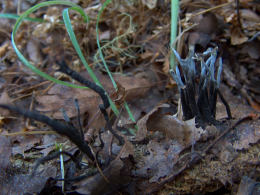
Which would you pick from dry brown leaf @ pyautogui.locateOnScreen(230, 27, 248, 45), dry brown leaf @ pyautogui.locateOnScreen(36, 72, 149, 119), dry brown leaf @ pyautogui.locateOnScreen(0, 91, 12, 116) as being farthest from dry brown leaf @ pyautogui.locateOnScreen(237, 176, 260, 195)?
dry brown leaf @ pyautogui.locateOnScreen(0, 91, 12, 116)

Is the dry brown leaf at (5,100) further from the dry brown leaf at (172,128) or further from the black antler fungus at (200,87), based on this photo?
the black antler fungus at (200,87)

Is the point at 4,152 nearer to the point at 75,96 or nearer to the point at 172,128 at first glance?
the point at 75,96

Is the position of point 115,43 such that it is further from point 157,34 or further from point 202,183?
point 202,183

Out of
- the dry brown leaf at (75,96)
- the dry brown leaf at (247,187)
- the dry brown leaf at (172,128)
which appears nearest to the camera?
the dry brown leaf at (247,187)

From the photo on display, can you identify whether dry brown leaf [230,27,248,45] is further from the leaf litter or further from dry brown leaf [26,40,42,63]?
dry brown leaf [26,40,42,63]

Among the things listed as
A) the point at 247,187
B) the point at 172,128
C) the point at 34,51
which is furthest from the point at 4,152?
the point at 34,51

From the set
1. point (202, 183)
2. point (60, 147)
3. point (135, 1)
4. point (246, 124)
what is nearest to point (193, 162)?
point (202, 183)

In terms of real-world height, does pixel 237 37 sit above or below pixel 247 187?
above

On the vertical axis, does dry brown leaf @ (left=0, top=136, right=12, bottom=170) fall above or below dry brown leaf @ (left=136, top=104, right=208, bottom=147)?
below

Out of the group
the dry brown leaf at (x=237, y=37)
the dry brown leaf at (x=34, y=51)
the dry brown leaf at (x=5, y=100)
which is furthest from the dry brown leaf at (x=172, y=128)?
the dry brown leaf at (x=34, y=51)
